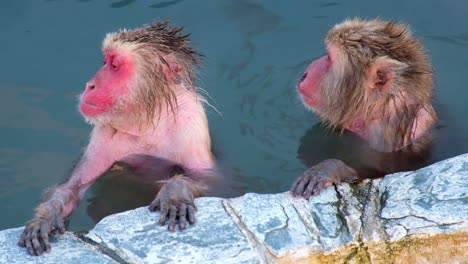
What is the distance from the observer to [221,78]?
313 inches

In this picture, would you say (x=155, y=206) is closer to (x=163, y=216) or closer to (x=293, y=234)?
(x=163, y=216)

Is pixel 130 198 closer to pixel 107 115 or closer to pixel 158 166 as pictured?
pixel 158 166

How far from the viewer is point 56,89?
304 inches

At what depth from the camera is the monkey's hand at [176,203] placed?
516 cm

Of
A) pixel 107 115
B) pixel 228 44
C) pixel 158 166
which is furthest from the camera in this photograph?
→ pixel 228 44

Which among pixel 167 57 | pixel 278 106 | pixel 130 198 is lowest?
pixel 130 198

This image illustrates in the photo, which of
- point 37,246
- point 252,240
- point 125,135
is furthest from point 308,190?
point 125,135

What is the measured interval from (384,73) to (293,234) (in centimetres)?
170

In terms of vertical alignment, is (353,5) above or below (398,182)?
above

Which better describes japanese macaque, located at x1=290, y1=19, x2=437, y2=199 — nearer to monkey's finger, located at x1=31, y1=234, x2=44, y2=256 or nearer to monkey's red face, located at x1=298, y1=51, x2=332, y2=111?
monkey's red face, located at x1=298, y1=51, x2=332, y2=111

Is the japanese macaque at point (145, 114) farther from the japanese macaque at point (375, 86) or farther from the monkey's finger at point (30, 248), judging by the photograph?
the japanese macaque at point (375, 86)

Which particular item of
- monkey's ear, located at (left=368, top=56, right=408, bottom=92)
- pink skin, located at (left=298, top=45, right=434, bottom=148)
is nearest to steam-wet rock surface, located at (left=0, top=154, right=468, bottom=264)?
monkey's ear, located at (left=368, top=56, right=408, bottom=92)

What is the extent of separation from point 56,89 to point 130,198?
54.0 inches

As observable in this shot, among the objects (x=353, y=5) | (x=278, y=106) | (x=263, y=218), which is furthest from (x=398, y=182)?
(x=353, y=5)
